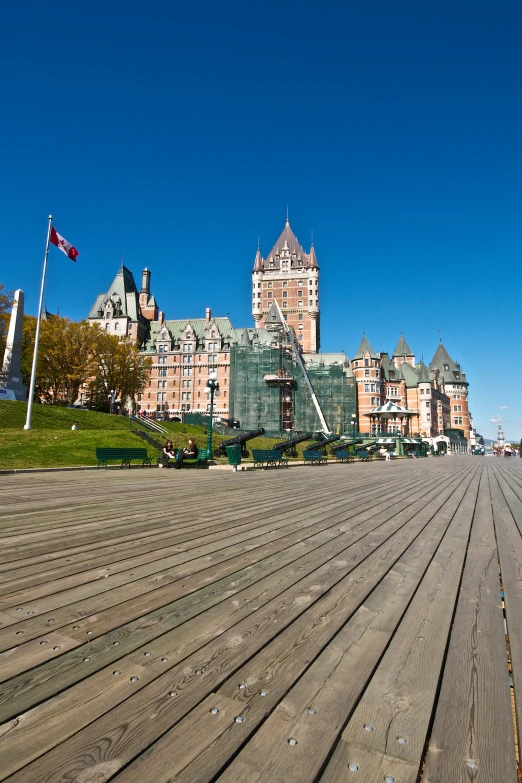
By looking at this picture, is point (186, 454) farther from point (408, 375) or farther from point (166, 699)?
point (408, 375)

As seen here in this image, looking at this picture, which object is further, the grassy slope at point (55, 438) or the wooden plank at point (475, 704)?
the grassy slope at point (55, 438)

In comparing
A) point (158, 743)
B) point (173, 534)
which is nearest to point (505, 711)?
point (158, 743)

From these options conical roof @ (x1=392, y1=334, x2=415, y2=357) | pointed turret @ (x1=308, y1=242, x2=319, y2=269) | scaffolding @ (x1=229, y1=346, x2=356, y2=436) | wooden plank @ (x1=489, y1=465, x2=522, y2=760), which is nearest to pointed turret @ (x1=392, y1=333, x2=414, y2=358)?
conical roof @ (x1=392, y1=334, x2=415, y2=357)

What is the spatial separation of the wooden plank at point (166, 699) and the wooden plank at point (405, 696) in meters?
0.71

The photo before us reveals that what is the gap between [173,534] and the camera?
18.1 ft

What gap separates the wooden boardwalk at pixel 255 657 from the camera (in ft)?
5.62

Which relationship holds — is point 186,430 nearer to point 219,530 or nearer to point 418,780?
point 219,530

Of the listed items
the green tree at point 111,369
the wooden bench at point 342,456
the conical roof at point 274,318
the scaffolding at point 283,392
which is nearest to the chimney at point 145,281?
the conical roof at point 274,318

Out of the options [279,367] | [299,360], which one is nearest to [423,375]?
[299,360]

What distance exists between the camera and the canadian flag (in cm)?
2431

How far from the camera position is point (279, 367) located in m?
66.0

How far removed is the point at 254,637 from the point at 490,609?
1961mm

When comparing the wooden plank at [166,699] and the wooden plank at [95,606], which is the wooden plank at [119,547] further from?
the wooden plank at [166,699]

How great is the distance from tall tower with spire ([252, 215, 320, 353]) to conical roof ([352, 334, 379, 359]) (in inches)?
367
